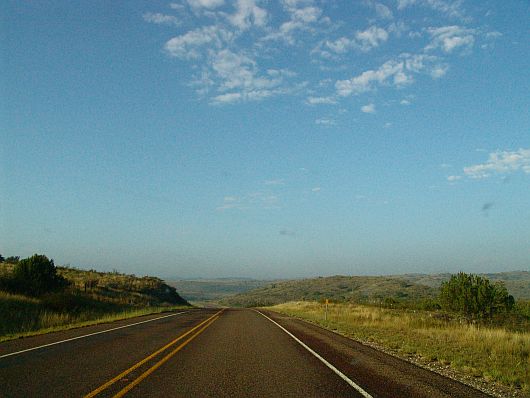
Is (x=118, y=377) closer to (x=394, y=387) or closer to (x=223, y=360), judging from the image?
(x=223, y=360)

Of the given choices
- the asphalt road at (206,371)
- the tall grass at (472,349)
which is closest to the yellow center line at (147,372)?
the asphalt road at (206,371)

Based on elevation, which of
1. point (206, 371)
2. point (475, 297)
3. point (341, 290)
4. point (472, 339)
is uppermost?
point (475, 297)

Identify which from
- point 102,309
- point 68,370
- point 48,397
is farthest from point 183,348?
point 102,309

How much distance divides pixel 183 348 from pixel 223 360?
2.51m

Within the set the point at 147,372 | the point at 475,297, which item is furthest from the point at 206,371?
the point at 475,297

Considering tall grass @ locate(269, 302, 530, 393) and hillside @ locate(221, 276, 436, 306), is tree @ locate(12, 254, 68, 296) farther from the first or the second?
hillside @ locate(221, 276, 436, 306)

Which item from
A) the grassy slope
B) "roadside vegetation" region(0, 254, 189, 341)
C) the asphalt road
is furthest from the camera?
"roadside vegetation" region(0, 254, 189, 341)

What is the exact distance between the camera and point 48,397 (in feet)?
21.8

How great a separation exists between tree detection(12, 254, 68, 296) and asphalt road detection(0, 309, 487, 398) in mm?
19576

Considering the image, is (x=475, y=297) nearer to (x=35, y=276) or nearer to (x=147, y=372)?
(x=147, y=372)

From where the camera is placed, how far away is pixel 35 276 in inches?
1268

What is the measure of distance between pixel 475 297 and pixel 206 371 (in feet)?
85.3

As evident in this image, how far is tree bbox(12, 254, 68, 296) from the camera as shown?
31.2m

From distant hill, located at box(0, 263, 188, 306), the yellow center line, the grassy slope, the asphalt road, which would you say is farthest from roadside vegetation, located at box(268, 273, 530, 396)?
distant hill, located at box(0, 263, 188, 306)
